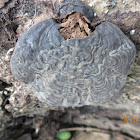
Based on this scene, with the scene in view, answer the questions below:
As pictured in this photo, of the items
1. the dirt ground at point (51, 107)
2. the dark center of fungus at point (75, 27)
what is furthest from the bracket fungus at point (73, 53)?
the dirt ground at point (51, 107)

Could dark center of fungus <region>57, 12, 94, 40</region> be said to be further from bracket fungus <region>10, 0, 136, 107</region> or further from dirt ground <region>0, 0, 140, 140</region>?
dirt ground <region>0, 0, 140, 140</region>

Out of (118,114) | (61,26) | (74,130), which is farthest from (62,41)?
(74,130)

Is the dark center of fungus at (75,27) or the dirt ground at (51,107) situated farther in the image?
the dirt ground at (51,107)

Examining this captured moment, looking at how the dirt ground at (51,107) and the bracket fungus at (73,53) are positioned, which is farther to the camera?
the dirt ground at (51,107)

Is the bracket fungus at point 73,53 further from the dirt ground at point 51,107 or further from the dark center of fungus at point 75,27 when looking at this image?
the dirt ground at point 51,107

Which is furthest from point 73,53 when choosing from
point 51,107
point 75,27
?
point 51,107

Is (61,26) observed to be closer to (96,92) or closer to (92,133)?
(96,92)

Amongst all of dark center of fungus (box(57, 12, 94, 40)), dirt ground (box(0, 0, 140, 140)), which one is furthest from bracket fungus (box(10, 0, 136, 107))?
dirt ground (box(0, 0, 140, 140))
